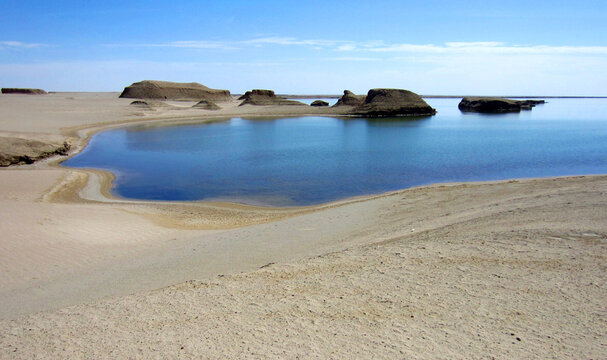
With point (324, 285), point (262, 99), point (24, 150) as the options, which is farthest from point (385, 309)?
point (262, 99)

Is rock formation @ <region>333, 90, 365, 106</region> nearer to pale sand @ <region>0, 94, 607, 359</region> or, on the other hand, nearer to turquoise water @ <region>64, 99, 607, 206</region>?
turquoise water @ <region>64, 99, 607, 206</region>

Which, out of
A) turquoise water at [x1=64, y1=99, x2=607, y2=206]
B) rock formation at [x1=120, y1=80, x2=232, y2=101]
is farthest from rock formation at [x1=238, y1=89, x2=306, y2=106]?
turquoise water at [x1=64, y1=99, x2=607, y2=206]

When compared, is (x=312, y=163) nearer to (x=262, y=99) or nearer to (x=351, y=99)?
(x=351, y=99)

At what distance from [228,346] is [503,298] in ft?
9.64

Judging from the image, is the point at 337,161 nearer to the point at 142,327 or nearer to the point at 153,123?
the point at 142,327

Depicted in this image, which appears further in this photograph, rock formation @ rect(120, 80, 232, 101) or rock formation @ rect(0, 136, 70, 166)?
rock formation @ rect(120, 80, 232, 101)

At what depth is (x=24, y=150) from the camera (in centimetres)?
2091

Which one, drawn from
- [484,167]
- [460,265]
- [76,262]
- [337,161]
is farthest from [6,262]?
[484,167]

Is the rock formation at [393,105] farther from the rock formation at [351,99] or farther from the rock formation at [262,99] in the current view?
the rock formation at [262,99]

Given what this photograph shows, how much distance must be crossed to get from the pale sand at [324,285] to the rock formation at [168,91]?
9510 cm

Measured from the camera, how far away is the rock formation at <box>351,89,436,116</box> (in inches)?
2461

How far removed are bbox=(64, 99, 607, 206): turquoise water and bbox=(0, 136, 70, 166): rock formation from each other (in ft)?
4.47

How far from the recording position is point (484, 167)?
19688 millimetres

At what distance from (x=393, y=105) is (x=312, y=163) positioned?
44.8 meters
